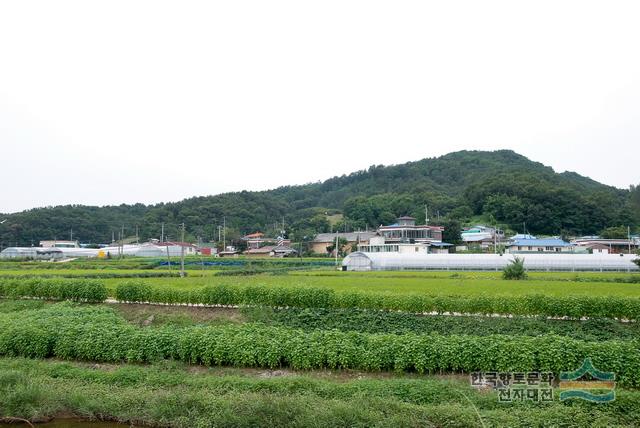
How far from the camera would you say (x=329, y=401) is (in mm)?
12836

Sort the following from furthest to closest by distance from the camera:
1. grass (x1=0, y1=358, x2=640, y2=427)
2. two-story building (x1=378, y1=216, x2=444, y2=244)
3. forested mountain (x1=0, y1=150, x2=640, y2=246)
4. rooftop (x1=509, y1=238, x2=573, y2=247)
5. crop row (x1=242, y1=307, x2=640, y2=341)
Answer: forested mountain (x1=0, y1=150, x2=640, y2=246)
two-story building (x1=378, y1=216, x2=444, y2=244)
rooftop (x1=509, y1=238, x2=573, y2=247)
crop row (x1=242, y1=307, x2=640, y2=341)
grass (x1=0, y1=358, x2=640, y2=427)

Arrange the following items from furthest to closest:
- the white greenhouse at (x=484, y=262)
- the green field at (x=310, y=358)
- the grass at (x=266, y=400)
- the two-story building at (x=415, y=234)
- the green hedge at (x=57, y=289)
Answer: the two-story building at (x=415, y=234) → the white greenhouse at (x=484, y=262) → the green hedge at (x=57, y=289) → the green field at (x=310, y=358) → the grass at (x=266, y=400)

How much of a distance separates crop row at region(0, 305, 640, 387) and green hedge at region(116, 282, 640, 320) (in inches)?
142

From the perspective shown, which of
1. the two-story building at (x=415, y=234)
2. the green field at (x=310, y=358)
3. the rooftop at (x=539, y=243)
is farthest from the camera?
the two-story building at (x=415, y=234)

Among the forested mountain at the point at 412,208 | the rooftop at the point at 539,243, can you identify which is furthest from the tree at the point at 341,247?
the rooftop at the point at 539,243

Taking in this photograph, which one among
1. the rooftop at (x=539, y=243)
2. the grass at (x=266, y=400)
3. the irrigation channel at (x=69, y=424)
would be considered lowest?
the irrigation channel at (x=69, y=424)

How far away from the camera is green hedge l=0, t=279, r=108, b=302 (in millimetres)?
26516

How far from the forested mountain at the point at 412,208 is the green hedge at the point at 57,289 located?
215 feet

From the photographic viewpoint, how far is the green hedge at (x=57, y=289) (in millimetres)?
26516

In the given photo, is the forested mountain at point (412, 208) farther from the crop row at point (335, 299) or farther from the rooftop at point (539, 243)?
the crop row at point (335, 299)

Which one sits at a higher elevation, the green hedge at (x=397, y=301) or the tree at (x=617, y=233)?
the tree at (x=617, y=233)

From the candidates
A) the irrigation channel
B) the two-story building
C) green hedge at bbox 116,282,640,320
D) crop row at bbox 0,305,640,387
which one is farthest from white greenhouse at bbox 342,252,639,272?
the irrigation channel

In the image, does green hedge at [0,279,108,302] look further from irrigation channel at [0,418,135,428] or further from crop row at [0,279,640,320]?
irrigation channel at [0,418,135,428]

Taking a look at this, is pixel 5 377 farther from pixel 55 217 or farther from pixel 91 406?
pixel 55 217
